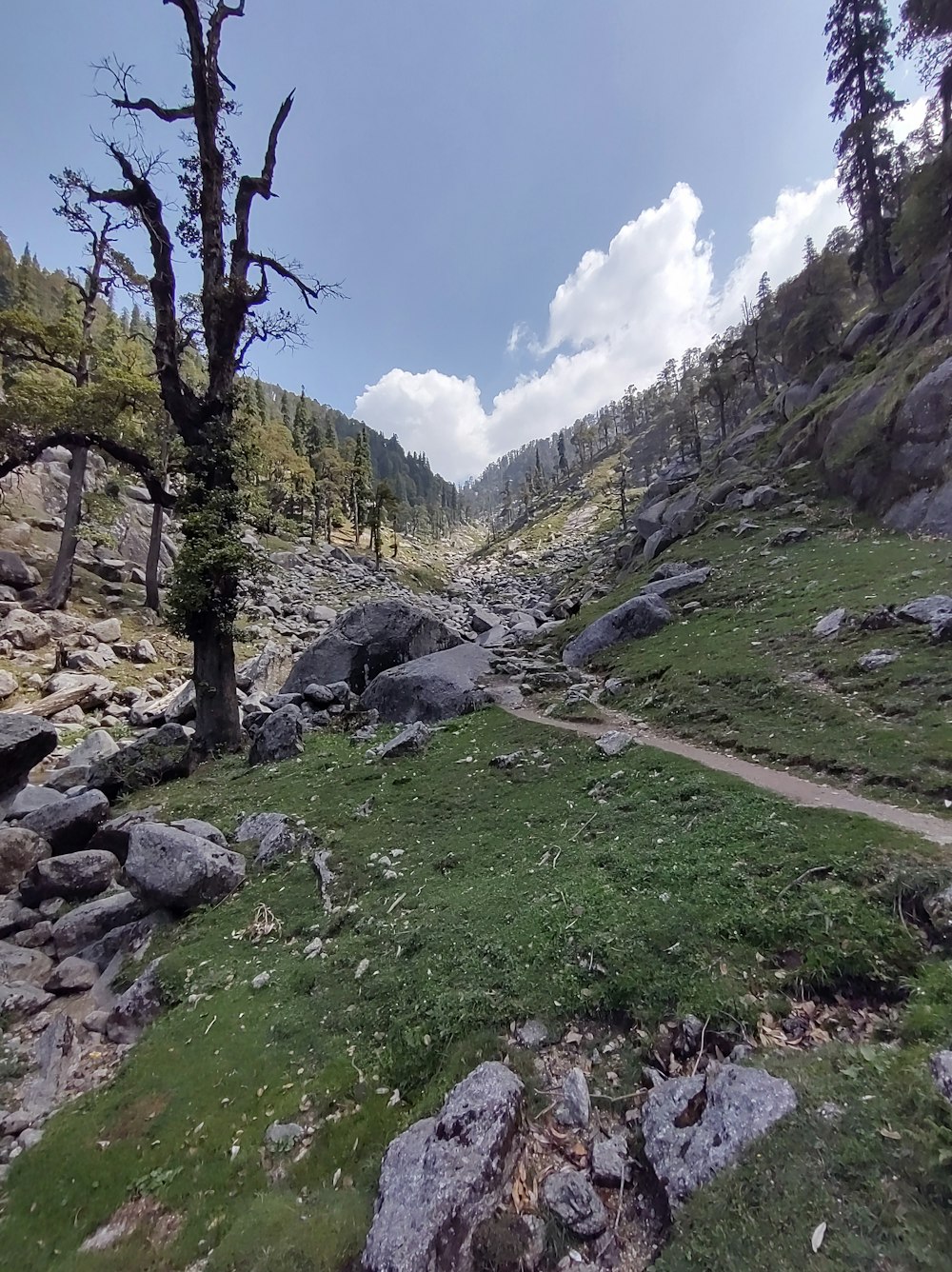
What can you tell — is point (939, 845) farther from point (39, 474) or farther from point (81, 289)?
point (39, 474)

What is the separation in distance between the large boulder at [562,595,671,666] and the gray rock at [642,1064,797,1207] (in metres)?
20.2

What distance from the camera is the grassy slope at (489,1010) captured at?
4.12 m

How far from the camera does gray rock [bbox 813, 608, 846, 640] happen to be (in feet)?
57.5

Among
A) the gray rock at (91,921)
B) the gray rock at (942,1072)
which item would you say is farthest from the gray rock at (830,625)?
the gray rock at (91,921)

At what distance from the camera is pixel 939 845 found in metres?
7.67

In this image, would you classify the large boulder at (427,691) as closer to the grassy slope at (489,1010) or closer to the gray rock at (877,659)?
the grassy slope at (489,1010)

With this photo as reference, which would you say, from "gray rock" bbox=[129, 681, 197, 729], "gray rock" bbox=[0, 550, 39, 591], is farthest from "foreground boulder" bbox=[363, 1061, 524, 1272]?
"gray rock" bbox=[0, 550, 39, 591]

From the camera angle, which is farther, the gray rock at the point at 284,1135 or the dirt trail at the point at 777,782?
the dirt trail at the point at 777,782

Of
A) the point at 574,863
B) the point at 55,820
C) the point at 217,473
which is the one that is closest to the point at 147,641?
the point at 217,473

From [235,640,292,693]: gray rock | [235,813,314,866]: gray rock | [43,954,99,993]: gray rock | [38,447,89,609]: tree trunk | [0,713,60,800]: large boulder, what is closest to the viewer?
[43,954,99,993]: gray rock

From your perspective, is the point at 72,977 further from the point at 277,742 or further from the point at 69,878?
the point at 277,742

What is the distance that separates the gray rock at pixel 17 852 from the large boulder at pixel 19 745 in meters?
2.67

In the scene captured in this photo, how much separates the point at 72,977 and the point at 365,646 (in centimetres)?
1760

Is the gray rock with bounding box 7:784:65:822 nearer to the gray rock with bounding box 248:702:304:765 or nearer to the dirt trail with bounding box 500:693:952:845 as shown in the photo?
the gray rock with bounding box 248:702:304:765
